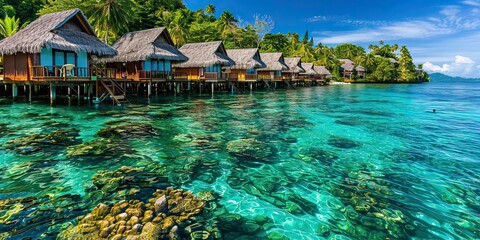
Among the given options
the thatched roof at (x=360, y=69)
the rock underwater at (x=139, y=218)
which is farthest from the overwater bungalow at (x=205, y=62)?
the thatched roof at (x=360, y=69)

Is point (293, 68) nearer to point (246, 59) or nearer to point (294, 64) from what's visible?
point (294, 64)

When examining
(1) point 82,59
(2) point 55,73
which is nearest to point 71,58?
(1) point 82,59

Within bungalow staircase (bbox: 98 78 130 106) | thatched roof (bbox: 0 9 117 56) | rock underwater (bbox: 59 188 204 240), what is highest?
thatched roof (bbox: 0 9 117 56)

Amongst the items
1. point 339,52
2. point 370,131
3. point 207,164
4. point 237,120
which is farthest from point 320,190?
point 339,52

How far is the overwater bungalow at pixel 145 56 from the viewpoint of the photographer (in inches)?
968

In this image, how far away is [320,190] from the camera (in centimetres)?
598

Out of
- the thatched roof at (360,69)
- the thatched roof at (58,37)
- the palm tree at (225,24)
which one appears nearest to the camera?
the thatched roof at (58,37)

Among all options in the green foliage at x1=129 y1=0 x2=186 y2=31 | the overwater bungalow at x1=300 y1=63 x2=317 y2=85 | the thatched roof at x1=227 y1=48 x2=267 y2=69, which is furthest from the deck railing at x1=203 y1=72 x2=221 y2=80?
the overwater bungalow at x1=300 y1=63 x2=317 y2=85

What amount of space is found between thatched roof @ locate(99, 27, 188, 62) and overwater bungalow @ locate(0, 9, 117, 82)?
3.61m

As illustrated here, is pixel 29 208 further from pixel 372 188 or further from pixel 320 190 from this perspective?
pixel 372 188

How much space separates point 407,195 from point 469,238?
1.42 meters

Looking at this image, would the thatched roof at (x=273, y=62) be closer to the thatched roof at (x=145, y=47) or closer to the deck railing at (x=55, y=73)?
the thatched roof at (x=145, y=47)

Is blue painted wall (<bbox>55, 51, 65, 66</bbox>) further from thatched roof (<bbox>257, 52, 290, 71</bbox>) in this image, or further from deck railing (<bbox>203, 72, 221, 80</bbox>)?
thatched roof (<bbox>257, 52, 290, 71</bbox>)

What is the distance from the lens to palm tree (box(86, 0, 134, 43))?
3120 centimetres
